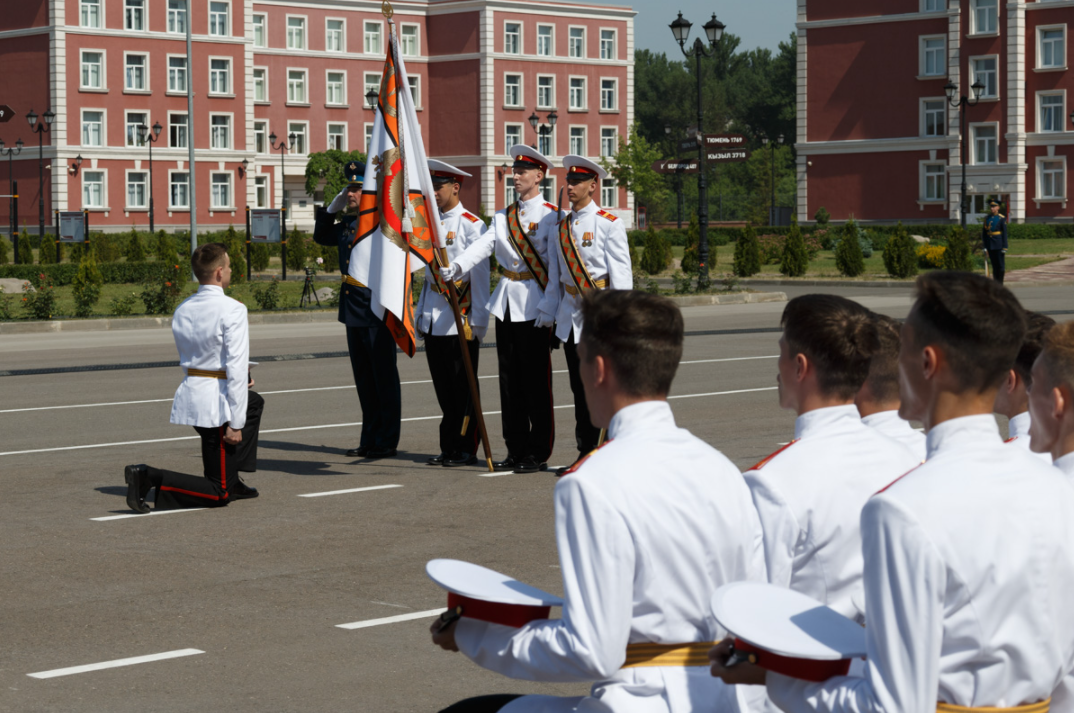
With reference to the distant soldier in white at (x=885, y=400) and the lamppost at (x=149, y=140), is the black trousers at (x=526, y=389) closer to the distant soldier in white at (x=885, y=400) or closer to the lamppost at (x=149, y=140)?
the distant soldier in white at (x=885, y=400)

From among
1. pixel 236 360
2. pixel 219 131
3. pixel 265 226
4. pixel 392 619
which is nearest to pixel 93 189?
pixel 219 131

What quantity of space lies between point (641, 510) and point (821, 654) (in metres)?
0.54

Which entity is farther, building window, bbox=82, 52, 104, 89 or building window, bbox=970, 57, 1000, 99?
building window, bbox=82, 52, 104, 89

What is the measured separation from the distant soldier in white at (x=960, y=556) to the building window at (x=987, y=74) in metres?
72.0

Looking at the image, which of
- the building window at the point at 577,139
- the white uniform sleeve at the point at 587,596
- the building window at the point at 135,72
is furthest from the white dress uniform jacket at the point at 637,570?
the building window at the point at 577,139

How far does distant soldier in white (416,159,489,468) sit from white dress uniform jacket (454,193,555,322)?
0.26 m

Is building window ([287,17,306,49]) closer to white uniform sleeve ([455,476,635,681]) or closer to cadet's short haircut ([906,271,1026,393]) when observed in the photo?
white uniform sleeve ([455,476,635,681])

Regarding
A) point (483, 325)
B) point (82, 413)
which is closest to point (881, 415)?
point (483, 325)

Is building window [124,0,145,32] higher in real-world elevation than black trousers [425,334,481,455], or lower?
higher

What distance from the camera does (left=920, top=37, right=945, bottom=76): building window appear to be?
239ft

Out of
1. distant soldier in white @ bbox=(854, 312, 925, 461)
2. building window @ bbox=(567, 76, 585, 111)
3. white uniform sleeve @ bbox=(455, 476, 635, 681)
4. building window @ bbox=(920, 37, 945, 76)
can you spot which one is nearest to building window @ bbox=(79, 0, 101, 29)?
building window @ bbox=(567, 76, 585, 111)

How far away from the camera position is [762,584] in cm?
303

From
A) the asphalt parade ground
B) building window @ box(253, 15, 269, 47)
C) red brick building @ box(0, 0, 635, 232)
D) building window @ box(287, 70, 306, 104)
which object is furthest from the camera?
building window @ box(287, 70, 306, 104)

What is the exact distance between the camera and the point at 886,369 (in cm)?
424
